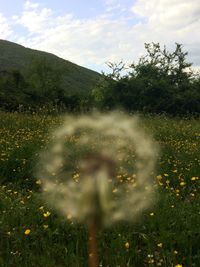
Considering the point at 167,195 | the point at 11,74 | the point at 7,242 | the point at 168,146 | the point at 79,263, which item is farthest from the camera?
the point at 11,74

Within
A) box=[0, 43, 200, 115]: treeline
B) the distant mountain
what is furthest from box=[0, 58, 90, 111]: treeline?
the distant mountain

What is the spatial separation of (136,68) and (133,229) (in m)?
24.0

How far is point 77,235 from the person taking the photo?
14.0 ft

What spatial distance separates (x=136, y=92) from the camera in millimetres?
24703

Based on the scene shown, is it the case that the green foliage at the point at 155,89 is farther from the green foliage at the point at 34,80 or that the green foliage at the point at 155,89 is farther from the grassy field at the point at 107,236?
the grassy field at the point at 107,236

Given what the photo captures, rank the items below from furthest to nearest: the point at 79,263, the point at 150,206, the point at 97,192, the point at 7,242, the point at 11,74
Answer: the point at 11,74
the point at 150,206
the point at 7,242
the point at 79,263
the point at 97,192

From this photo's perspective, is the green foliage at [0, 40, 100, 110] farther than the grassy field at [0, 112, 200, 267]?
Yes

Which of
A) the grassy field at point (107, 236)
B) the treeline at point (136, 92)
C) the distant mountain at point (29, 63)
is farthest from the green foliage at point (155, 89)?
the distant mountain at point (29, 63)

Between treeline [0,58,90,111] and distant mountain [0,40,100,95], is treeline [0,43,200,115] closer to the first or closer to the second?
treeline [0,58,90,111]

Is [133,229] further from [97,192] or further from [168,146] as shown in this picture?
[168,146]

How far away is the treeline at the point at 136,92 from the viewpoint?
21594 mm

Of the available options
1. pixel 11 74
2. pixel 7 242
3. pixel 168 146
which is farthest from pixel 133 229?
pixel 11 74

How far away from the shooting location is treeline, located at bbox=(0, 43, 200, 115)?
70.8ft

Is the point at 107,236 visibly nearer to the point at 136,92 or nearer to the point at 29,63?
the point at 136,92
